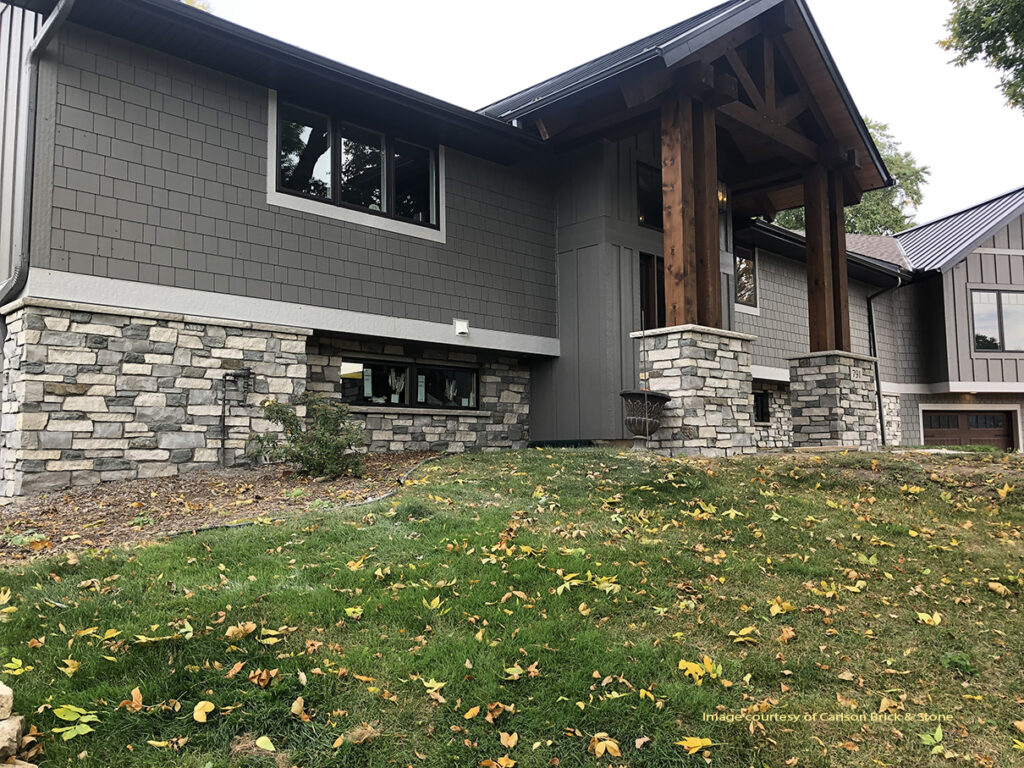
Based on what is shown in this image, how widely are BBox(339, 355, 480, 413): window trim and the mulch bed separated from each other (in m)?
1.92

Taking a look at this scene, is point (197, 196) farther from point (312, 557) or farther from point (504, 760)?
point (504, 760)

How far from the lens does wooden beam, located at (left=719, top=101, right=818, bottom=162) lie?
432 inches

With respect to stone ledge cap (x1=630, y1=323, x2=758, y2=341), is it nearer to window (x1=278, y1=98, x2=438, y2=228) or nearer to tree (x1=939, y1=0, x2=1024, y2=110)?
window (x1=278, y1=98, x2=438, y2=228)

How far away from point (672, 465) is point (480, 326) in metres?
4.27

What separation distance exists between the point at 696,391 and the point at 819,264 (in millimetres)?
4806

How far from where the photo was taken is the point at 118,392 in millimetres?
7867

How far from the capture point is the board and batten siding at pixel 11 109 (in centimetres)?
816

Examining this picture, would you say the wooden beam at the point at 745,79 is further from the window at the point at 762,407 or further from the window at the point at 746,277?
the window at the point at 762,407

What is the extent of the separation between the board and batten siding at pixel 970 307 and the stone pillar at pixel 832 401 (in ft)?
25.2

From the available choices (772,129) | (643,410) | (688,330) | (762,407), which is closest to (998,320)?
(762,407)

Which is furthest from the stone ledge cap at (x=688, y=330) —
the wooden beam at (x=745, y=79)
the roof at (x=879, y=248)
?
the roof at (x=879, y=248)

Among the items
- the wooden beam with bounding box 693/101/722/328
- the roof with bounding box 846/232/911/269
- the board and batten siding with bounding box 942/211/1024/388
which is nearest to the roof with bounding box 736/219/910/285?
the roof with bounding box 846/232/911/269

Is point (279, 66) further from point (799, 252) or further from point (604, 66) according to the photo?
point (799, 252)

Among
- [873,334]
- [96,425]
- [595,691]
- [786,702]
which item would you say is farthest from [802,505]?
[873,334]
